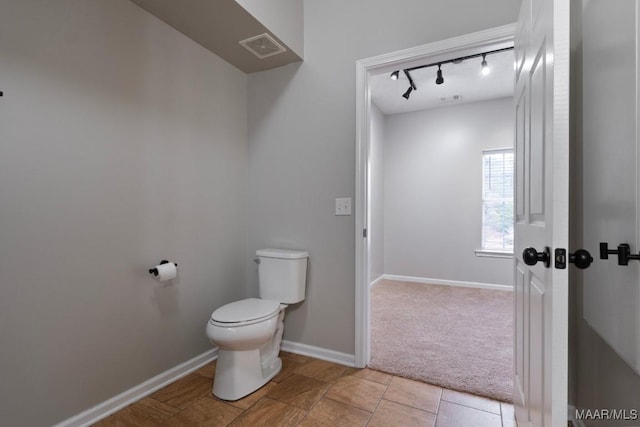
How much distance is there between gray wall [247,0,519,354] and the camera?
2025 mm

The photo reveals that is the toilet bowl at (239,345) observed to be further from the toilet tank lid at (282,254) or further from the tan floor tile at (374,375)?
the tan floor tile at (374,375)

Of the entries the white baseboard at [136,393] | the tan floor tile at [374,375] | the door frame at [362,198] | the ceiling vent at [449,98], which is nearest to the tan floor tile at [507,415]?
the tan floor tile at [374,375]

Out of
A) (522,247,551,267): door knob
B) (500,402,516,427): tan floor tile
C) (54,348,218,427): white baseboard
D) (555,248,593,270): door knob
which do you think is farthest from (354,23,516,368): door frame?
(555,248,593,270): door knob

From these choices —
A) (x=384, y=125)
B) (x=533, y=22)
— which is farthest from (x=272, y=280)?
(x=384, y=125)

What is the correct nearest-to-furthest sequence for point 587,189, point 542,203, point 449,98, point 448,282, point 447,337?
point 542,203
point 587,189
point 447,337
point 449,98
point 448,282

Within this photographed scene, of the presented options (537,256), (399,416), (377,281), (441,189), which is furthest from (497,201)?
(537,256)

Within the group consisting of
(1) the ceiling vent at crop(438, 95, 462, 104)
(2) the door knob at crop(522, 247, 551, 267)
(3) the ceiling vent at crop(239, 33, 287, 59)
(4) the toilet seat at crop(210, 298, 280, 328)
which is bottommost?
(4) the toilet seat at crop(210, 298, 280, 328)

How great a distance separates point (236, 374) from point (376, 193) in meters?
3.15

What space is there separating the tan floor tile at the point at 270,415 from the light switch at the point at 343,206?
3.91ft

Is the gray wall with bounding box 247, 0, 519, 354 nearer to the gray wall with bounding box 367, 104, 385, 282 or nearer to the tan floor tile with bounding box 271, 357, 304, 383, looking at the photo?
the tan floor tile with bounding box 271, 357, 304, 383

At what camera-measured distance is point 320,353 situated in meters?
2.18

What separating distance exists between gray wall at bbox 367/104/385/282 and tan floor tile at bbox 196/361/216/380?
8.42 feet

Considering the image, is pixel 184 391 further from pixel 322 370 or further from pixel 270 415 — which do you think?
pixel 322 370

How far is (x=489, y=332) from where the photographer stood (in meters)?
2.62
